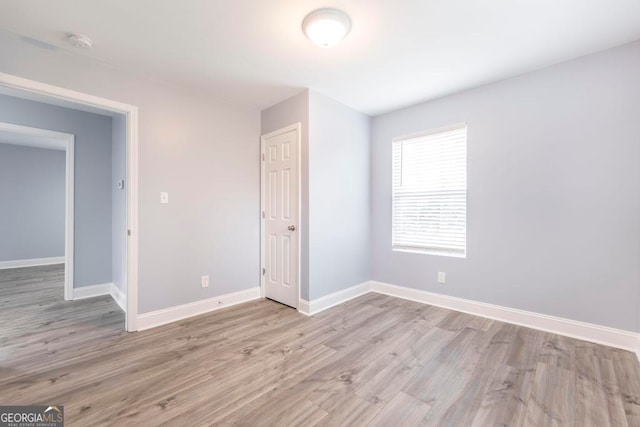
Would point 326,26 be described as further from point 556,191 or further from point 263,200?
point 556,191

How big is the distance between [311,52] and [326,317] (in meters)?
2.64

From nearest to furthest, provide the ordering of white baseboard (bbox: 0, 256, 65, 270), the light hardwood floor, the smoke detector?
the light hardwood floor → the smoke detector → white baseboard (bbox: 0, 256, 65, 270)

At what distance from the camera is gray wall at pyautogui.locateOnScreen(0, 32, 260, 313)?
241 cm

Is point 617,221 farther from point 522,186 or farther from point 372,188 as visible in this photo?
point 372,188

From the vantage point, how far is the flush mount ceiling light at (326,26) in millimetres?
1858

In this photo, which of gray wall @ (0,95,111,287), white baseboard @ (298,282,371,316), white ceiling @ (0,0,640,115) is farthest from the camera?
gray wall @ (0,95,111,287)

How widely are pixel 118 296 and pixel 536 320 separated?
4.88 metres

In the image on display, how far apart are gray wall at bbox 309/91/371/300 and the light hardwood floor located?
25.6 inches

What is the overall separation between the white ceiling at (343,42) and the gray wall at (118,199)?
54.4 inches

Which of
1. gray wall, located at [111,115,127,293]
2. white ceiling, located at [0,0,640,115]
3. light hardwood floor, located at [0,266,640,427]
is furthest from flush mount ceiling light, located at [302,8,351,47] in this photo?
gray wall, located at [111,115,127,293]

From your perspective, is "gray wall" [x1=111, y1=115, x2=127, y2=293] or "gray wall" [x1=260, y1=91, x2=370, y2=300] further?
"gray wall" [x1=111, y1=115, x2=127, y2=293]

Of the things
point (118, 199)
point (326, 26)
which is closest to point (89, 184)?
point (118, 199)

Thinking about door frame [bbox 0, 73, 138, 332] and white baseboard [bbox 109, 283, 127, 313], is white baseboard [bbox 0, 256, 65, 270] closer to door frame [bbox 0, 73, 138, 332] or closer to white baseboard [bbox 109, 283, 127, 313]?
white baseboard [bbox 109, 283, 127, 313]

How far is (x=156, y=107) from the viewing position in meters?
2.81
